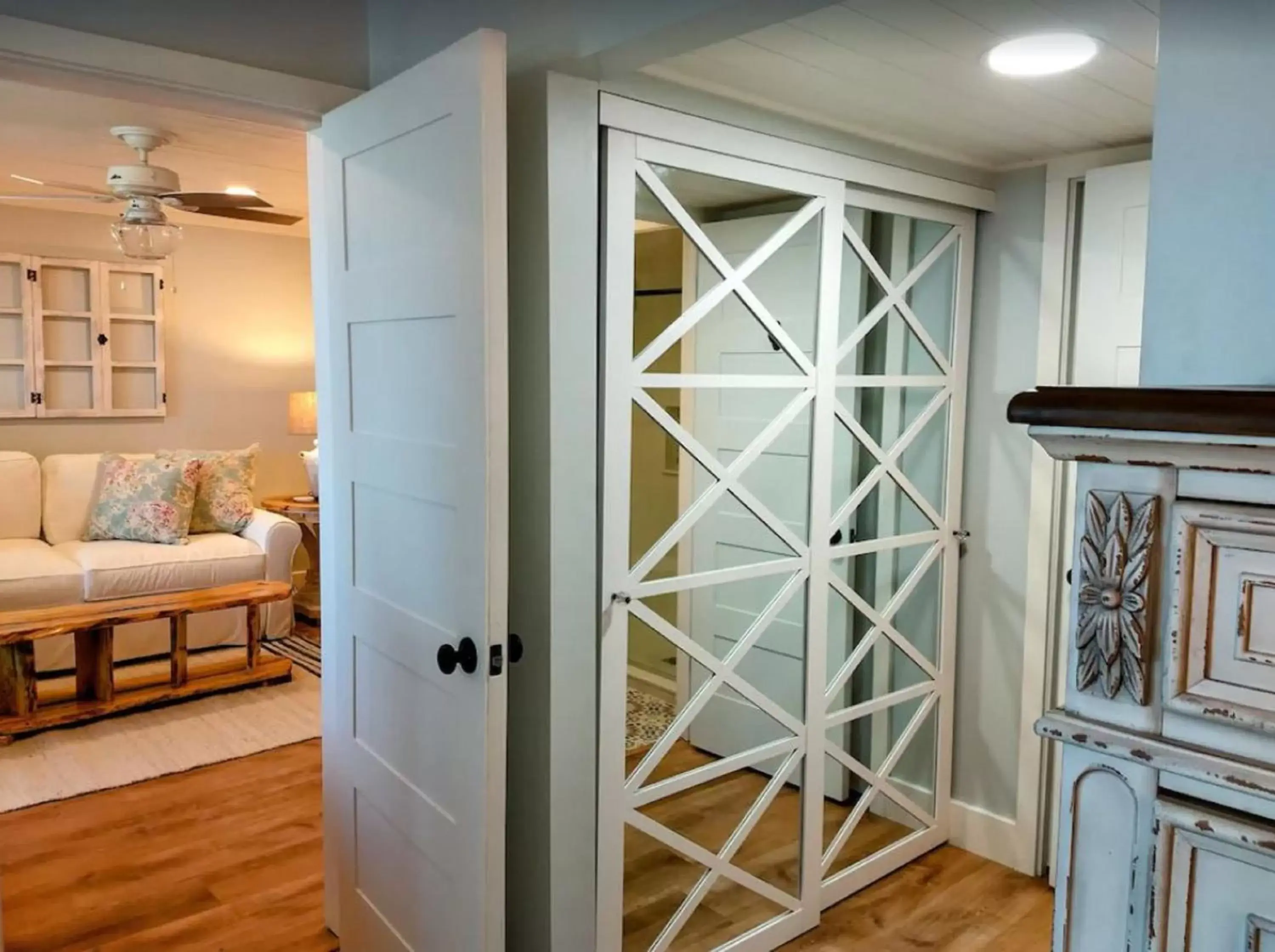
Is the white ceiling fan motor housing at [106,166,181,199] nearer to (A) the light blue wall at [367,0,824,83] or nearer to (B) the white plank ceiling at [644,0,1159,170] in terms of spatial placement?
(A) the light blue wall at [367,0,824,83]


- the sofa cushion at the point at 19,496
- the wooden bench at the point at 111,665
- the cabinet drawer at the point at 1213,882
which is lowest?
the wooden bench at the point at 111,665

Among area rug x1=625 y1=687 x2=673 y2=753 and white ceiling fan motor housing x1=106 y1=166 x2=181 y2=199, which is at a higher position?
white ceiling fan motor housing x1=106 y1=166 x2=181 y2=199

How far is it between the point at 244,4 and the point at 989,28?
1.42 meters

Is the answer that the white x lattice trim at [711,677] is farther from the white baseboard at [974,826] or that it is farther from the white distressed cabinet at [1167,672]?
the white distressed cabinet at [1167,672]

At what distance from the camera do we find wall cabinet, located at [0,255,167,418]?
5.02m

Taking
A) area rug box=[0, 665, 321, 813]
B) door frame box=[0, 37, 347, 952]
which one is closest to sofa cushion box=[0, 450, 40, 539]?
area rug box=[0, 665, 321, 813]

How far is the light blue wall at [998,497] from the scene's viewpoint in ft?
9.20

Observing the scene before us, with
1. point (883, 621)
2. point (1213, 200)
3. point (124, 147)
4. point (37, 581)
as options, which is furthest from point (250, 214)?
point (1213, 200)

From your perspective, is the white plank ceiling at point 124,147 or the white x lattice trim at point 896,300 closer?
the white x lattice trim at point 896,300

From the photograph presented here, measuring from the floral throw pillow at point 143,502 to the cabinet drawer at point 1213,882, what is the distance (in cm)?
489

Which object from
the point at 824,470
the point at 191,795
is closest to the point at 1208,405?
the point at 824,470

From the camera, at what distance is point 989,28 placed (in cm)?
169

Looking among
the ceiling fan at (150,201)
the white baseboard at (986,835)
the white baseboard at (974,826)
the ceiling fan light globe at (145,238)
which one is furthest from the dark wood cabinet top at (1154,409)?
the ceiling fan light globe at (145,238)

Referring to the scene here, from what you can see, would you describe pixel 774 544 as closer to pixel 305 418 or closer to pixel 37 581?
pixel 37 581
